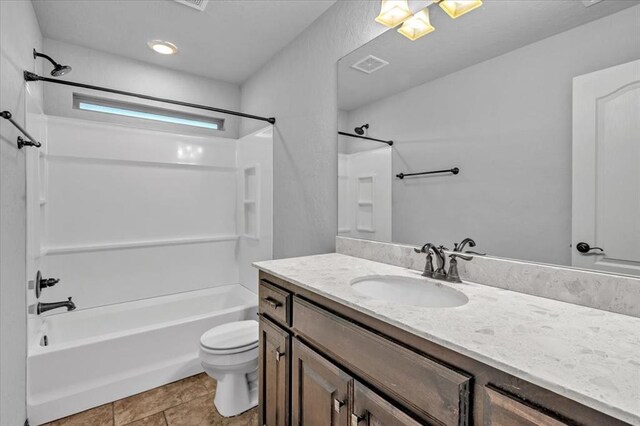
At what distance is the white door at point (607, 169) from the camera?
2.81 feet

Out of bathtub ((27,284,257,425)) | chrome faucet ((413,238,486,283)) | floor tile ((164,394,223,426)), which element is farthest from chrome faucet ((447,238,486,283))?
bathtub ((27,284,257,425))

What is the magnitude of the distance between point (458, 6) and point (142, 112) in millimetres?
2745

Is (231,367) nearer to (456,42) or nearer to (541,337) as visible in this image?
(541,337)

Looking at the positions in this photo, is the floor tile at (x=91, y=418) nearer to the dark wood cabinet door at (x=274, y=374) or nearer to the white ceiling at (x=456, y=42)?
the dark wood cabinet door at (x=274, y=374)

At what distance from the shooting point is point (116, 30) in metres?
2.18

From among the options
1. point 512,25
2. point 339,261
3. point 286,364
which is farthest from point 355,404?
point 512,25

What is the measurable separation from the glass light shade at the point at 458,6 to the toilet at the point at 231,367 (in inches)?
82.3

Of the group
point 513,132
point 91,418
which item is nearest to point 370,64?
point 513,132

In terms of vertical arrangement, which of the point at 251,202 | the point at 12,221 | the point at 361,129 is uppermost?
the point at 361,129

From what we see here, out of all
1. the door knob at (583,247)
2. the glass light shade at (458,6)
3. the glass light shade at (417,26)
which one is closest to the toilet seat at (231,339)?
the door knob at (583,247)

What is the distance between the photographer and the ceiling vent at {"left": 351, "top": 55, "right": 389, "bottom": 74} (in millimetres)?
1608

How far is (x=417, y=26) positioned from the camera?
56.7 inches

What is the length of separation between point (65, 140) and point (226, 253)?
166 cm

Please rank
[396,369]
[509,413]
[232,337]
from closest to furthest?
[509,413], [396,369], [232,337]
